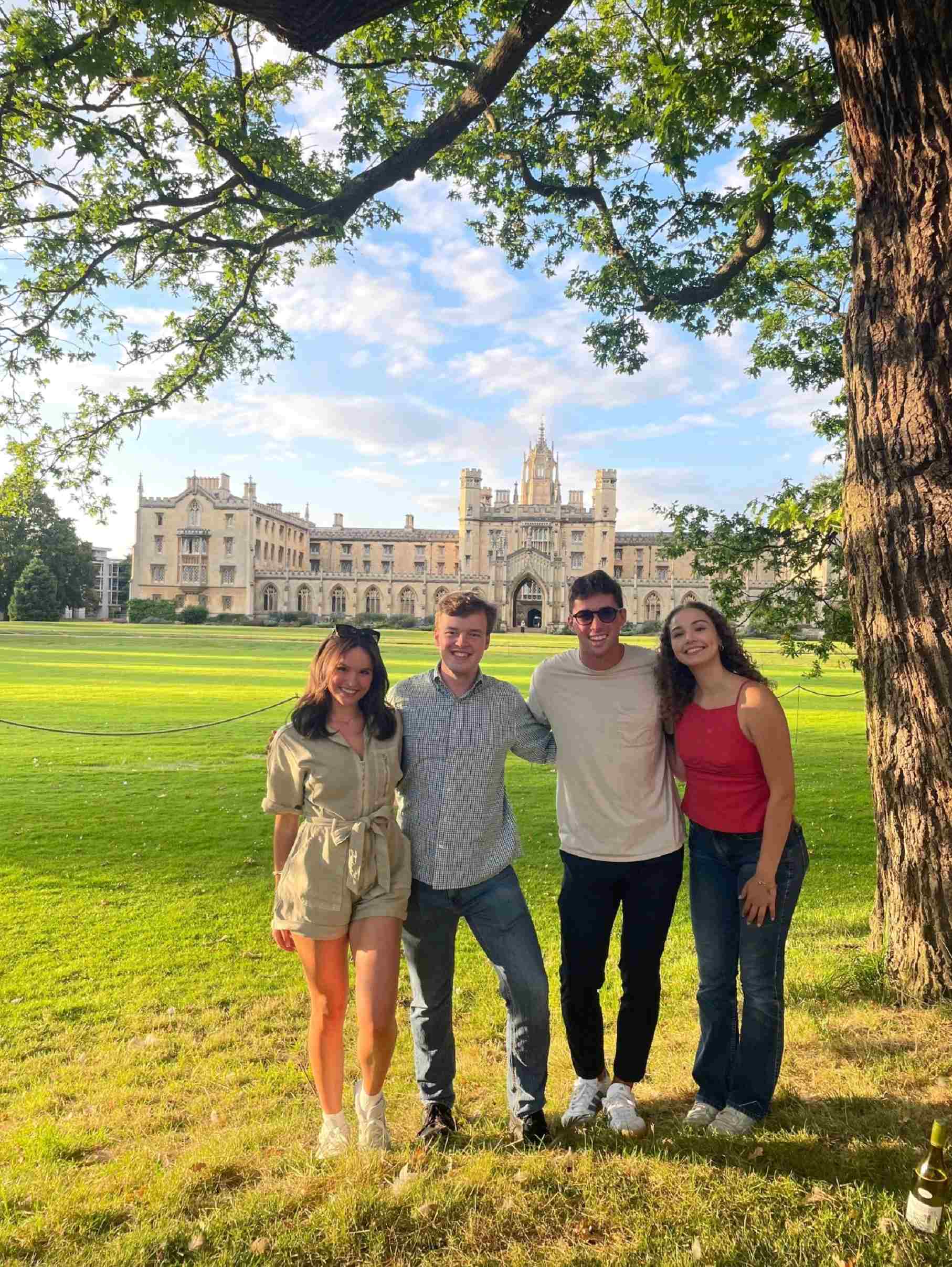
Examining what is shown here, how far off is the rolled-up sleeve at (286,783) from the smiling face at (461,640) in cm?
69

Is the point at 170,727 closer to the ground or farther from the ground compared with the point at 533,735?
closer to the ground

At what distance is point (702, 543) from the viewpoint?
8.34 meters

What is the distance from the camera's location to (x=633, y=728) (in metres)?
3.15

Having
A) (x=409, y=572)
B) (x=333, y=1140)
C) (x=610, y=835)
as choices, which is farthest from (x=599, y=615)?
(x=409, y=572)

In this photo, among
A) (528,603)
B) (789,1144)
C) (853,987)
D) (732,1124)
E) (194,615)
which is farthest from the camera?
(528,603)

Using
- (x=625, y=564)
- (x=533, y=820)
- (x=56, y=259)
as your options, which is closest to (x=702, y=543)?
(x=533, y=820)

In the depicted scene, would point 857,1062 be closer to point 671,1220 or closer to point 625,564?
point 671,1220

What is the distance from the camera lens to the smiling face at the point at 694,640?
307 centimetres

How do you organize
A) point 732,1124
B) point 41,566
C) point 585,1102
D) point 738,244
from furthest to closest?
1. point 41,566
2. point 738,244
3. point 585,1102
4. point 732,1124

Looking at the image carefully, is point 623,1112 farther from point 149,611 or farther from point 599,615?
point 149,611

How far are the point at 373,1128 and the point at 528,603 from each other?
7905 centimetres

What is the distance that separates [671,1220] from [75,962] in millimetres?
4205

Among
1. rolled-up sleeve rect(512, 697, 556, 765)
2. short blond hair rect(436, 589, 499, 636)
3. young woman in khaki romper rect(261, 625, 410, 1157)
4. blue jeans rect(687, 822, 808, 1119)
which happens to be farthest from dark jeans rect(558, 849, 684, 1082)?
short blond hair rect(436, 589, 499, 636)

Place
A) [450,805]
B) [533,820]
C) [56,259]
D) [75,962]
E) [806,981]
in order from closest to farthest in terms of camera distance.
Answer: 1. [450,805]
2. [806,981]
3. [75,962]
4. [56,259]
5. [533,820]
